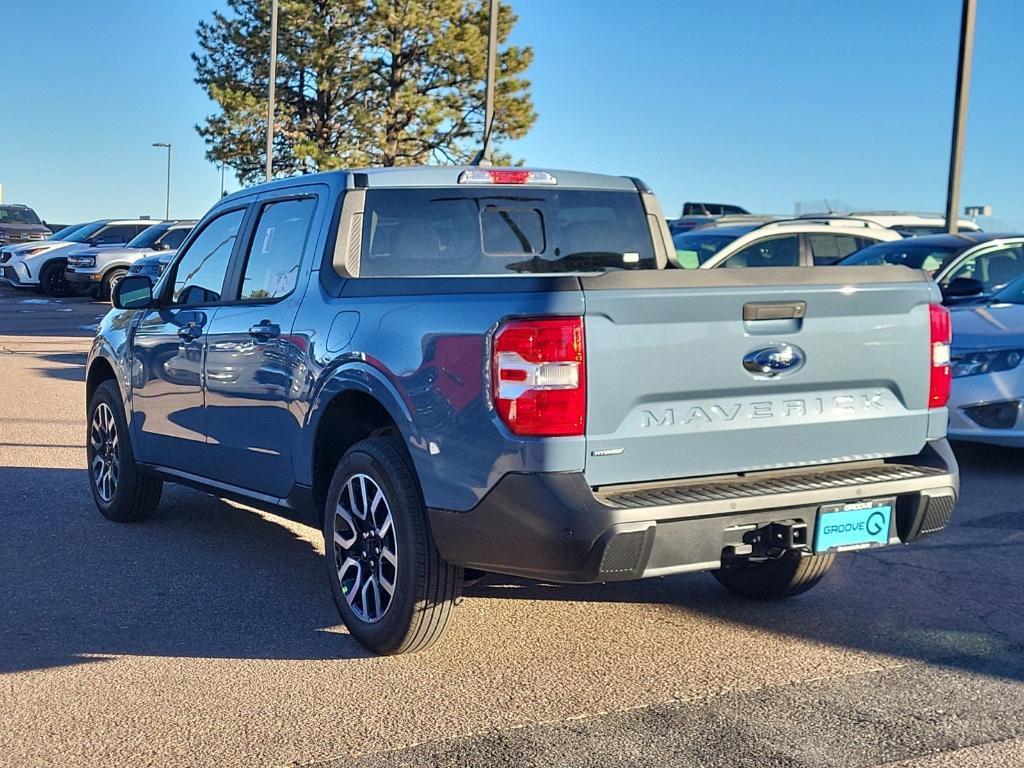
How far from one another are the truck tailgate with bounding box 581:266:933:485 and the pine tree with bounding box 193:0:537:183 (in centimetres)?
3360

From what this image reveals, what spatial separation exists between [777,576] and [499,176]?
83.5 inches

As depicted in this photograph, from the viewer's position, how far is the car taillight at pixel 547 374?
13.5ft

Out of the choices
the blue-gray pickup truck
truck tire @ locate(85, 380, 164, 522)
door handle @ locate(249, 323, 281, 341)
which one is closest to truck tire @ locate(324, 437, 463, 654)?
the blue-gray pickup truck

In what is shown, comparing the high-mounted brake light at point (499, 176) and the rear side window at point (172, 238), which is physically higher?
the high-mounted brake light at point (499, 176)

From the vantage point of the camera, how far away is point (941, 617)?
545cm

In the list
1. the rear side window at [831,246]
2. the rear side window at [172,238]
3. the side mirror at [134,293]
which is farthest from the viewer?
the rear side window at [172,238]

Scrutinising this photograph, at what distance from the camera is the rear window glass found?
5551mm

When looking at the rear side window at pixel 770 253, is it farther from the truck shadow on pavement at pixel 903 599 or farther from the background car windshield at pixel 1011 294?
the truck shadow on pavement at pixel 903 599

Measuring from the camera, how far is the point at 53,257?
97.1 ft

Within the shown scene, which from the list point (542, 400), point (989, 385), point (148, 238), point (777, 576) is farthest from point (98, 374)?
point (148, 238)

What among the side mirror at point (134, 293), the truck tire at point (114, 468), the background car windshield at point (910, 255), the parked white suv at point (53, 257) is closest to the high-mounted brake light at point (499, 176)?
the side mirror at point (134, 293)

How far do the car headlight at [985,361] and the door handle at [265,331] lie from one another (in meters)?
5.04

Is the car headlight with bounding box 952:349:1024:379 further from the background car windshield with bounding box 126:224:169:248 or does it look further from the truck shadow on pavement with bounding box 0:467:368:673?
the background car windshield with bounding box 126:224:169:248

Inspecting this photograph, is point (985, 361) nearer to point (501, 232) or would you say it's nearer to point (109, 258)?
point (501, 232)
